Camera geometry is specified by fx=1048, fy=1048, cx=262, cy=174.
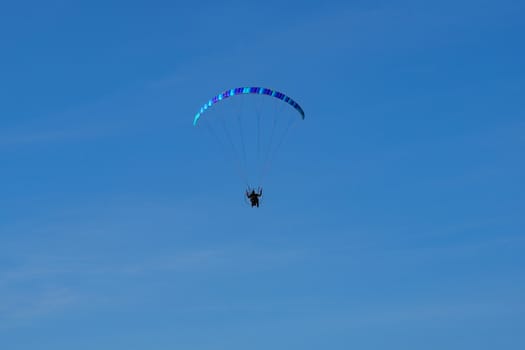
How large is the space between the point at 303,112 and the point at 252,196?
1337 centimetres

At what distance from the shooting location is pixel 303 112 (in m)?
118

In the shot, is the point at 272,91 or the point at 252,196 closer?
the point at 272,91

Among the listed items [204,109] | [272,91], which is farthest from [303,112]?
[204,109]

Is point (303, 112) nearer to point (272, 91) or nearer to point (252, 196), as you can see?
point (272, 91)

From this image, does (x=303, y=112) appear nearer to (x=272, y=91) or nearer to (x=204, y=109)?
(x=272, y=91)

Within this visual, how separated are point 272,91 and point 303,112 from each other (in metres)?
4.22

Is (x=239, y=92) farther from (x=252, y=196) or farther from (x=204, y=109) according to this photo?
(x=252, y=196)

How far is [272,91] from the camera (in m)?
117

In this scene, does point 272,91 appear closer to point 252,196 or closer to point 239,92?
point 239,92

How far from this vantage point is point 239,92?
389ft

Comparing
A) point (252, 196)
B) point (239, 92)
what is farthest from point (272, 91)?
point (252, 196)

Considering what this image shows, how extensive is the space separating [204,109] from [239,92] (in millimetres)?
6065

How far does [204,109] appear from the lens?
123m

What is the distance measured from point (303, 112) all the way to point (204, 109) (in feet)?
40.8
